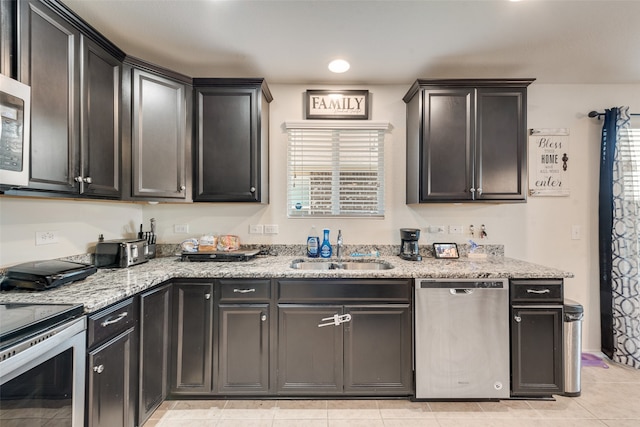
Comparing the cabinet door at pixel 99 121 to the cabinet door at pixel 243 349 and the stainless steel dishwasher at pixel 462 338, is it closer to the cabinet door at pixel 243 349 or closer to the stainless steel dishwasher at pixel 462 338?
the cabinet door at pixel 243 349

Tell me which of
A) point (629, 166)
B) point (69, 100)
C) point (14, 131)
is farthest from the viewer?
point (629, 166)

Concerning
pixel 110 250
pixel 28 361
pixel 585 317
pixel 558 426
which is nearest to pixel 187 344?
pixel 110 250

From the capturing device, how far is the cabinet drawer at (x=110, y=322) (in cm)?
135

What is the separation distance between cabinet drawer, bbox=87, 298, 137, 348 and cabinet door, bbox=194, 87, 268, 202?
3.33 ft

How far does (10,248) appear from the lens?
64.6 inches

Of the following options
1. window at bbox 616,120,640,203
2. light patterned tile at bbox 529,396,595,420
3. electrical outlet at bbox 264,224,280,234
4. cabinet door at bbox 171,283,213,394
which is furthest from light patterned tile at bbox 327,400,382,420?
window at bbox 616,120,640,203

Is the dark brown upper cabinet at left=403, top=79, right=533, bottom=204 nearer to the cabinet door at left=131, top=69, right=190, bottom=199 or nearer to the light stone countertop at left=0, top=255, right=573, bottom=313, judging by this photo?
the light stone countertop at left=0, top=255, right=573, bottom=313

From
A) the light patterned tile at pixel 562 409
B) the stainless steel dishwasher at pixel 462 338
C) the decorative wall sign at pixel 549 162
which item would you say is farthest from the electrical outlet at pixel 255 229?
the decorative wall sign at pixel 549 162

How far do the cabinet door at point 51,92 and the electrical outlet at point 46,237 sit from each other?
1.58ft

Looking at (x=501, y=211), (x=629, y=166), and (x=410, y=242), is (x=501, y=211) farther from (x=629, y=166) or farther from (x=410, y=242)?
Result: (x=629, y=166)

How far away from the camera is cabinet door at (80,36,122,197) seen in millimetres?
1688

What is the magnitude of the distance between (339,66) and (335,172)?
90 centimetres

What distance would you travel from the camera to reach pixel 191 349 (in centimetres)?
199

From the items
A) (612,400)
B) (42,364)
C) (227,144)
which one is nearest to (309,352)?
(42,364)
